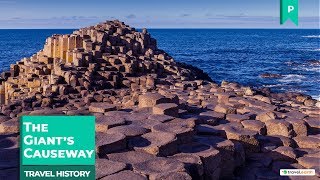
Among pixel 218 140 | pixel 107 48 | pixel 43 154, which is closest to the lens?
pixel 43 154

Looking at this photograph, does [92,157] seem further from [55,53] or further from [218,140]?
[55,53]

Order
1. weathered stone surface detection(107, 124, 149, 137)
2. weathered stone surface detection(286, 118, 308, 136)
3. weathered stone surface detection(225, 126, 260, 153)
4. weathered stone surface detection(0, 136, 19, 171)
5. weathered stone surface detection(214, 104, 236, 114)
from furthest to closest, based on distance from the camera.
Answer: weathered stone surface detection(214, 104, 236, 114) → weathered stone surface detection(286, 118, 308, 136) → weathered stone surface detection(225, 126, 260, 153) → weathered stone surface detection(107, 124, 149, 137) → weathered stone surface detection(0, 136, 19, 171)

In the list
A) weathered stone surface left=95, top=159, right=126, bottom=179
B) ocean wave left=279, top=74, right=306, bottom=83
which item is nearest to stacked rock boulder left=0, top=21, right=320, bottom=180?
weathered stone surface left=95, top=159, right=126, bottom=179

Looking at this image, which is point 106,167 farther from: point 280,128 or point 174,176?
point 280,128

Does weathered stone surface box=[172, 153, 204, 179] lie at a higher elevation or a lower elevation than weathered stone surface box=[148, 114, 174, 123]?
lower

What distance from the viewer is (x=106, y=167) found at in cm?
502

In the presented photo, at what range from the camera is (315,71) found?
37438 mm

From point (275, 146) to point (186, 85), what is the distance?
24.0ft

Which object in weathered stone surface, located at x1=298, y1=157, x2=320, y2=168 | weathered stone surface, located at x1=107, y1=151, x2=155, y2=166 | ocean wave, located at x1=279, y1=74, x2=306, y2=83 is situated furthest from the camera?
ocean wave, located at x1=279, y1=74, x2=306, y2=83

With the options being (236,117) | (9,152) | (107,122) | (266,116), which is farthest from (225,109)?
(9,152)

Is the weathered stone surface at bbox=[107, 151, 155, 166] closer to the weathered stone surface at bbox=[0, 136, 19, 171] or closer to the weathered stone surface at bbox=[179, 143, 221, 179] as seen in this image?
the weathered stone surface at bbox=[179, 143, 221, 179]

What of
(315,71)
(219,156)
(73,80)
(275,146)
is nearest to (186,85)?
(73,80)

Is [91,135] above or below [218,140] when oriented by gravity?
above

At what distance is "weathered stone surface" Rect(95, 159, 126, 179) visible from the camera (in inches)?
191
